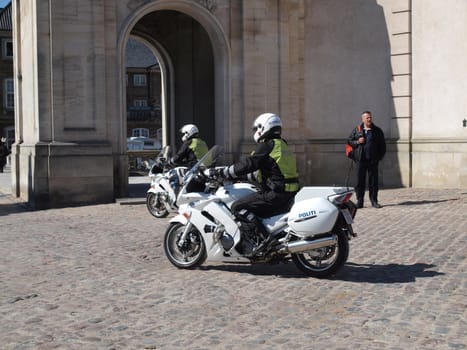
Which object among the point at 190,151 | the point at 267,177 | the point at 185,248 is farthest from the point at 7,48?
the point at 267,177

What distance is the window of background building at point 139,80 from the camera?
68.1 m

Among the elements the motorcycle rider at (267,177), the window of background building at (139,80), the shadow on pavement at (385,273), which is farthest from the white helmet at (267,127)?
the window of background building at (139,80)

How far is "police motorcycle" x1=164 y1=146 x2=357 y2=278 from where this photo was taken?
22.7 ft

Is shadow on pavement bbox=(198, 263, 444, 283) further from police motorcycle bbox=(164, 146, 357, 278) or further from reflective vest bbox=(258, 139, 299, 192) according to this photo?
reflective vest bbox=(258, 139, 299, 192)

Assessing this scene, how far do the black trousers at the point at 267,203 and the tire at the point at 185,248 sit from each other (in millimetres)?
598

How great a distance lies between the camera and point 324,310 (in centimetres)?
582

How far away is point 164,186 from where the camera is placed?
41.0 feet

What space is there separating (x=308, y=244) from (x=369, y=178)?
6.83 meters

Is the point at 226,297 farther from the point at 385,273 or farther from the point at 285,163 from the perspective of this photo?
the point at 385,273

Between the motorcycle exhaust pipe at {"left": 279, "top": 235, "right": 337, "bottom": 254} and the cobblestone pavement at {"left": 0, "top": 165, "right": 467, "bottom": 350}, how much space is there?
0.32 metres

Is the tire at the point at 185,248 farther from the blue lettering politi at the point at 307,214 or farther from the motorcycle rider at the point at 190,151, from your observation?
the motorcycle rider at the point at 190,151

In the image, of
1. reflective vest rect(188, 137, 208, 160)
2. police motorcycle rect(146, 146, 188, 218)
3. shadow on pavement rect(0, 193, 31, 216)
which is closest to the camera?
police motorcycle rect(146, 146, 188, 218)

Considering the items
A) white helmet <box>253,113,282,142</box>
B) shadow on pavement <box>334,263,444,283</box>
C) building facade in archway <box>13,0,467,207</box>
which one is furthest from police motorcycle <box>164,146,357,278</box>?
building facade in archway <box>13,0,467,207</box>

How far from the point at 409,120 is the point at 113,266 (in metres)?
11.3
